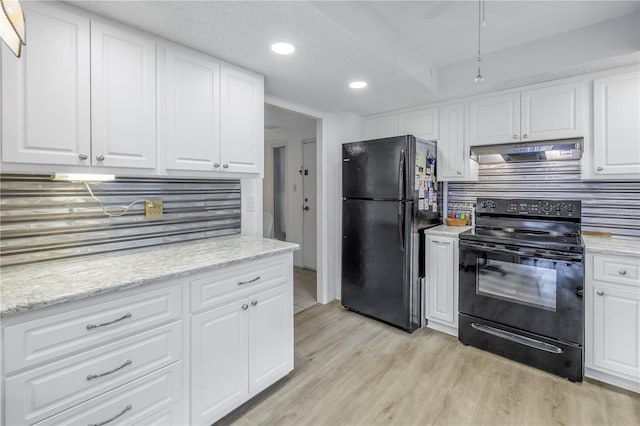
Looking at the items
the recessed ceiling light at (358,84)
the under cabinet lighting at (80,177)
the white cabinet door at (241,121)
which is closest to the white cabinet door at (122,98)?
the under cabinet lighting at (80,177)

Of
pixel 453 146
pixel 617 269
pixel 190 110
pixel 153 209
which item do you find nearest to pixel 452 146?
pixel 453 146

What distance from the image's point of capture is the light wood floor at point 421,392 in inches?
70.2

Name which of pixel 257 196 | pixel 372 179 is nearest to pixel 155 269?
pixel 257 196

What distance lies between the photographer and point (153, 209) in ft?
6.54

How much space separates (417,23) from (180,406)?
2.67m

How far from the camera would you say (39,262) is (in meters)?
1.58

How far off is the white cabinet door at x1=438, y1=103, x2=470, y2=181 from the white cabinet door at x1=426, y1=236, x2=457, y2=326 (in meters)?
0.69

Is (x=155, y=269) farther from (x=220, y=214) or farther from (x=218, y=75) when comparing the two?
(x=218, y=75)

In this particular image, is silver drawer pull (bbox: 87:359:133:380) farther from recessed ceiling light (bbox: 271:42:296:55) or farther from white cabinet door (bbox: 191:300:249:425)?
recessed ceiling light (bbox: 271:42:296:55)

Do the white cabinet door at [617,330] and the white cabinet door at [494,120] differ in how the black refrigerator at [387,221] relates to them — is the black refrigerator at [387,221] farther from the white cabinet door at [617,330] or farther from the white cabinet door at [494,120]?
the white cabinet door at [617,330]

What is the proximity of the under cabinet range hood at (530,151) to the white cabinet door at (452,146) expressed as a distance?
0.38 feet

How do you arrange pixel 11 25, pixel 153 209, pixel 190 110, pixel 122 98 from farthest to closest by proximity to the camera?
pixel 153 209 < pixel 190 110 < pixel 122 98 < pixel 11 25

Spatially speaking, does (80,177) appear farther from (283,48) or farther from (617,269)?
(617,269)

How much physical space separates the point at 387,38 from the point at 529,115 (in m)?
1.39
